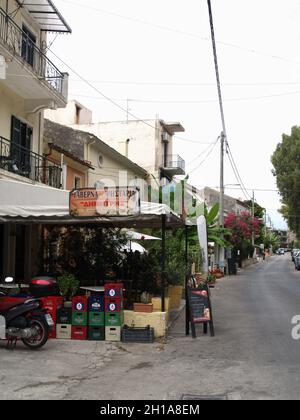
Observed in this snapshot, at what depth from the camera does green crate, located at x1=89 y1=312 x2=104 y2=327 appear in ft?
34.0

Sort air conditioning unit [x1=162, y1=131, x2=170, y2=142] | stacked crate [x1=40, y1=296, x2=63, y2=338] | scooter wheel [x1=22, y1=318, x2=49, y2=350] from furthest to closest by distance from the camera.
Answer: air conditioning unit [x1=162, y1=131, x2=170, y2=142]
stacked crate [x1=40, y1=296, x2=63, y2=338]
scooter wheel [x1=22, y1=318, x2=49, y2=350]

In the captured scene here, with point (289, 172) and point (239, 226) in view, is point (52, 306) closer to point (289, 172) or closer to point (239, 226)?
point (239, 226)

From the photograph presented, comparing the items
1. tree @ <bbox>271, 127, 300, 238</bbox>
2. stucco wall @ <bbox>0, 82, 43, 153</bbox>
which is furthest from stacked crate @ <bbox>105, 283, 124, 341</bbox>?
tree @ <bbox>271, 127, 300, 238</bbox>

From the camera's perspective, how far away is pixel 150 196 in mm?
20656

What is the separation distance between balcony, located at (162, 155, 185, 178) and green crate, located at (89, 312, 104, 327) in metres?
30.0

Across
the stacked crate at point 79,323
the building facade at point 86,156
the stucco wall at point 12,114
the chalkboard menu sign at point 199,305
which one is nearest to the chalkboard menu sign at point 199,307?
the chalkboard menu sign at point 199,305

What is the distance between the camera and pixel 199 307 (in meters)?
11.0

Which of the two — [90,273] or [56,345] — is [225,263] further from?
[56,345]

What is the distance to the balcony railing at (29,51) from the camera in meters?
14.5

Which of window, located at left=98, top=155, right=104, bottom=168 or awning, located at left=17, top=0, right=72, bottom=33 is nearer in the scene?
awning, located at left=17, top=0, right=72, bottom=33

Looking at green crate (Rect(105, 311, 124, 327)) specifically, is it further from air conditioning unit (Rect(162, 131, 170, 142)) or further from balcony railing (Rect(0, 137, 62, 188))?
air conditioning unit (Rect(162, 131, 170, 142))

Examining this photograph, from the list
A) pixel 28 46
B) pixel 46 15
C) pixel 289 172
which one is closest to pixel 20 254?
pixel 28 46

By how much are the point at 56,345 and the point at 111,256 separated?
4.69m
